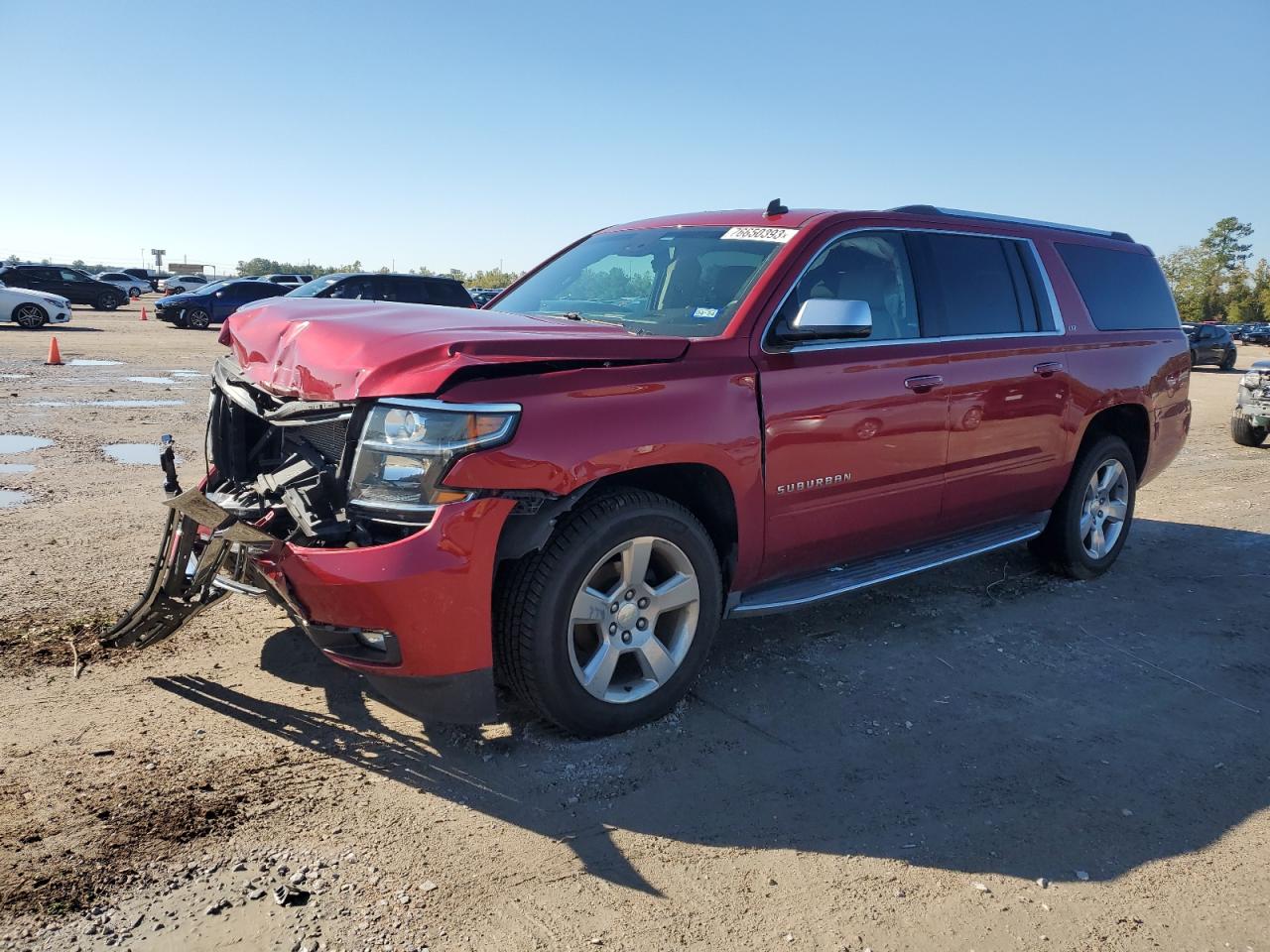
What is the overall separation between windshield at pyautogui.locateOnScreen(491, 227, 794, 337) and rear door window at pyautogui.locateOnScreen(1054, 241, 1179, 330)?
2443mm

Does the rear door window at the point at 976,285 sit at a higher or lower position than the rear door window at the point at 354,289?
lower

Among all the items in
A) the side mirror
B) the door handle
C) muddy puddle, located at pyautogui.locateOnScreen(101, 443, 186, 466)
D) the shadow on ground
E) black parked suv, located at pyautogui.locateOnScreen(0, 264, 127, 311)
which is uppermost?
black parked suv, located at pyautogui.locateOnScreen(0, 264, 127, 311)

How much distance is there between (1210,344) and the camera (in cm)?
3027

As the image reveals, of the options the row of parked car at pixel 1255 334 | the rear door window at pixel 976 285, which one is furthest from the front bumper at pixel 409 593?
the row of parked car at pixel 1255 334

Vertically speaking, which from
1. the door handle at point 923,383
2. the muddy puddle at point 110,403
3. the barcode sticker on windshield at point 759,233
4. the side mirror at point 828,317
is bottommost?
the muddy puddle at point 110,403

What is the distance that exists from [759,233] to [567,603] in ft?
6.62

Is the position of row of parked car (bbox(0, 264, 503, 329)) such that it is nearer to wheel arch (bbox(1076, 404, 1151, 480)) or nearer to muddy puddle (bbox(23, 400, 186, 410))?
muddy puddle (bbox(23, 400, 186, 410))

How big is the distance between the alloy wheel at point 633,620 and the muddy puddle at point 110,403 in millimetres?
9176

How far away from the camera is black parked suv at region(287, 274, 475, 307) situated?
1533cm

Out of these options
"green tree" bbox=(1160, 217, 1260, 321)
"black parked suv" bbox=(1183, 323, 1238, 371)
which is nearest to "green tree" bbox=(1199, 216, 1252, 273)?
"green tree" bbox=(1160, 217, 1260, 321)

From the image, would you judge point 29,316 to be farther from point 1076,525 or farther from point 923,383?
point 1076,525

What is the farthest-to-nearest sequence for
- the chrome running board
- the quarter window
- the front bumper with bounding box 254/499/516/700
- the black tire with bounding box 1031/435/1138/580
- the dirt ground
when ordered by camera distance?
the black tire with bounding box 1031/435/1138/580 → the quarter window → the chrome running board → the front bumper with bounding box 254/499/516/700 → the dirt ground

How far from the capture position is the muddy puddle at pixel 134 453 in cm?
756

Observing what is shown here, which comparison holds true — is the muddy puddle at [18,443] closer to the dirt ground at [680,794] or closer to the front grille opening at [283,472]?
the dirt ground at [680,794]
